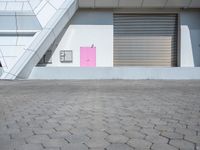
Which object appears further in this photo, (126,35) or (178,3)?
(126,35)

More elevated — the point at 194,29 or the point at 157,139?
the point at 194,29

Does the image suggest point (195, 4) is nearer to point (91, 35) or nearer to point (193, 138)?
point (91, 35)

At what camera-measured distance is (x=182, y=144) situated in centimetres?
359

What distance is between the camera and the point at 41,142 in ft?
12.1

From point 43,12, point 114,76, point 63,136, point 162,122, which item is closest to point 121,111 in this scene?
point 162,122

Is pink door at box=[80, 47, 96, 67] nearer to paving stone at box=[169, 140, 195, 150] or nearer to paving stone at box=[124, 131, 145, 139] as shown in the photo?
paving stone at box=[124, 131, 145, 139]

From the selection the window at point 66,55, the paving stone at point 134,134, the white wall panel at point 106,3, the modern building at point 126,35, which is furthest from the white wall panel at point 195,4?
the paving stone at point 134,134

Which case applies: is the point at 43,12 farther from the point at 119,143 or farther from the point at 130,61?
the point at 119,143

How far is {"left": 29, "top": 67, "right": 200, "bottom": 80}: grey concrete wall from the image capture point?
15773 millimetres

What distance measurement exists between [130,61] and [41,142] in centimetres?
1602

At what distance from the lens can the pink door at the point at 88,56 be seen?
1881cm

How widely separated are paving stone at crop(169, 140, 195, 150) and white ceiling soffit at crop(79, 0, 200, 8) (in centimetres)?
1505

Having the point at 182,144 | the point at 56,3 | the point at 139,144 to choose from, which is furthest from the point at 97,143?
the point at 56,3

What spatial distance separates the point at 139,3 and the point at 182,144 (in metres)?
15.3
